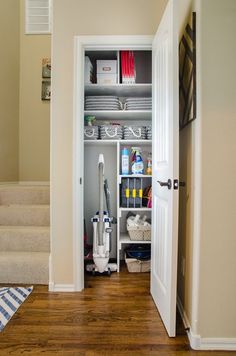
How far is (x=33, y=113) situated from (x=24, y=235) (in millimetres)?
2194

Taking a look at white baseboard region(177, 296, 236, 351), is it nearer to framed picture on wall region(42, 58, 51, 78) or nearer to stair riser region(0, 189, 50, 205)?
stair riser region(0, 189, 50, 205)

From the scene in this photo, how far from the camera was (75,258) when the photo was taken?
215 cm

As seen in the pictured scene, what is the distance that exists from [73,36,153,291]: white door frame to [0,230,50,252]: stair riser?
0.46m

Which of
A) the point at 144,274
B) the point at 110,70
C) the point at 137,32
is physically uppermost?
the point at 137,32

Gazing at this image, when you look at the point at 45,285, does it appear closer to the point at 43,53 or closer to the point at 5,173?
the point at 5,173

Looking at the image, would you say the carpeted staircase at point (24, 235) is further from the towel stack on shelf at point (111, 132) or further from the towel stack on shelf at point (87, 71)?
the towel stack on shelf at point (87, 71)

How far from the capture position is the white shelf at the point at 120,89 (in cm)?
250

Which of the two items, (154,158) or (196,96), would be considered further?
(154,158)

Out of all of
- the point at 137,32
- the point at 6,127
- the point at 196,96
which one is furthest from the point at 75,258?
the point at 6,127

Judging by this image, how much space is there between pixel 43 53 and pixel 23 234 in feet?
9.45

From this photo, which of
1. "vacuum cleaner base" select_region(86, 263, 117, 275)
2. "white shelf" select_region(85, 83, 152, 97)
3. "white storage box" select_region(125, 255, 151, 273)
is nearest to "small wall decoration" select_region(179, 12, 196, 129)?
"white shelf" select_region(85, 83, 152, 97)

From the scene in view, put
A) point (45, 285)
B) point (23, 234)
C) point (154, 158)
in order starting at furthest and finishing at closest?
point (23, 234) → point (45, 285) → point (154, 158)

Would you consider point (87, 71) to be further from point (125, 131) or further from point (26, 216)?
point (26, 216)

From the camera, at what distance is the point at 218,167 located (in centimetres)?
142
